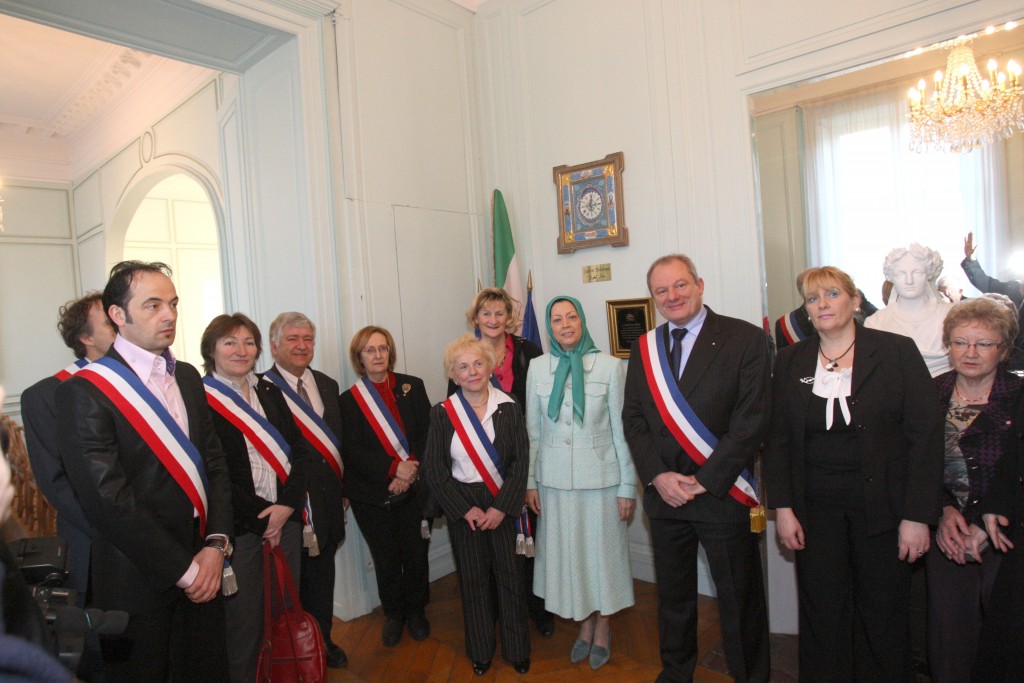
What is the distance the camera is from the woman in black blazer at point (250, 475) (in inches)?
81.7

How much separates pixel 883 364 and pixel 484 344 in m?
1.31

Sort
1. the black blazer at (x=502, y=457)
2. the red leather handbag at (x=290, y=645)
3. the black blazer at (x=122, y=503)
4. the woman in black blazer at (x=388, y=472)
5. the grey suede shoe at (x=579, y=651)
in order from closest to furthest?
the black blazer at (x=122, y=503) < the red leather handbag at (x=290, y=645) < the black blazer at (x=502, y=457) < the grey suede shoe at (x=579, y=651) < the woman in black blazer at (x=388, y=472)

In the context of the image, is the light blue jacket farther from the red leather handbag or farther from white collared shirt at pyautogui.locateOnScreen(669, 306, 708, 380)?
the red leather handbag

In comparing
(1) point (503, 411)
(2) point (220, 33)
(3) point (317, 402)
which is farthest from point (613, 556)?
(2) point (220, 33)

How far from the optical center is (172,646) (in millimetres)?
1701

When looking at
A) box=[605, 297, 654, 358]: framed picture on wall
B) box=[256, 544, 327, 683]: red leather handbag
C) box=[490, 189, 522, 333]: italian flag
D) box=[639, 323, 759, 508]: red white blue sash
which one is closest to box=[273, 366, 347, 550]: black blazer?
box=[256, 544, 327, 683]: red leather handbag

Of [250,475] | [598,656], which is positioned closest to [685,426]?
[598,656]

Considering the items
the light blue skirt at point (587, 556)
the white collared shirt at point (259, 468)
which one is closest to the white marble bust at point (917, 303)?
the light blue skirt at point (587, 556)

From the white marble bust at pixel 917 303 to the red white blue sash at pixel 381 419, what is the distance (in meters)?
1.88

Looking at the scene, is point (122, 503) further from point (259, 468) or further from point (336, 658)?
point (336, 658)

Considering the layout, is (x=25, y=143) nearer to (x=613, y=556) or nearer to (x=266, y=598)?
(x=266, y=598)

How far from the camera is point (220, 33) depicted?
2.96 meters

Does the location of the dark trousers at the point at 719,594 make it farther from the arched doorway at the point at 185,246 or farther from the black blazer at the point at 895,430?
the arched doorway at the point at 185,246

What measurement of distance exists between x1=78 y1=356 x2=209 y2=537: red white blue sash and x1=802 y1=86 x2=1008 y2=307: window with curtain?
236 centimetres
